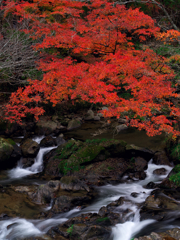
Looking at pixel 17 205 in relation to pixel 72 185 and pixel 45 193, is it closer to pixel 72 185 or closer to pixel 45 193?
pixel 45 193

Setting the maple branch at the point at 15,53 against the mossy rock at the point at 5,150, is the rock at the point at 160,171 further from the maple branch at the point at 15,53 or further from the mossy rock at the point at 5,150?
the maple branch at the point at 15,53

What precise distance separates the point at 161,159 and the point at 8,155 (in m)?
7.80

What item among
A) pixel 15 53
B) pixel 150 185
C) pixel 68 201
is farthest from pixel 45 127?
pixel 150 185

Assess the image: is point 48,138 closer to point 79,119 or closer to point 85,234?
point 79,119

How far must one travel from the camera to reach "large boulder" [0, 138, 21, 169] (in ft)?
34.1

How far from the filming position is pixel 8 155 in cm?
1055

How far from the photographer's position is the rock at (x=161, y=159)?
10.4 metres

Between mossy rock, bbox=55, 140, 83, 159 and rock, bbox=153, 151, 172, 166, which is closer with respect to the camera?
rock, bbox=153, 151, 172, 166

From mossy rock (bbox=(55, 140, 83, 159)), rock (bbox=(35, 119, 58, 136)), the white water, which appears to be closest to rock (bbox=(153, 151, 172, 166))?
mossy rock (bbox=(55, 140, 83, 159))

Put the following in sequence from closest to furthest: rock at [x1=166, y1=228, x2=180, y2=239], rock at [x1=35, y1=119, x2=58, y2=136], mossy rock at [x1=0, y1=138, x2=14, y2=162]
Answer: rock at [x1=166, y1=228, x2=180, y2=239]
mossy rock at [x1=0, y1=138, x2=14, y2=162]
rock at [x1=35, y1=119, x2=58, y2=136]

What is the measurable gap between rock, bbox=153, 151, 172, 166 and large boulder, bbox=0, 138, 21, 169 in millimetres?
7245

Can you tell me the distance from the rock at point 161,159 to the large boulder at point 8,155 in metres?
7.25

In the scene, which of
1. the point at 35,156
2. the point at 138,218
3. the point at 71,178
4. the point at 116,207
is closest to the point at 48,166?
the point at 35,156

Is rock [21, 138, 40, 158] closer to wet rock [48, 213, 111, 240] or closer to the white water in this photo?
the white water
